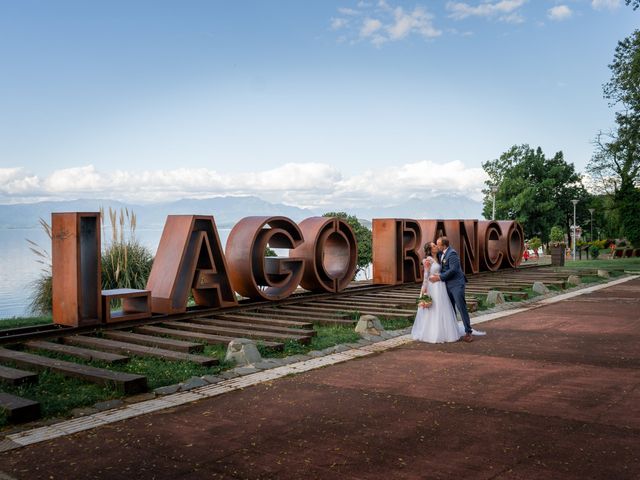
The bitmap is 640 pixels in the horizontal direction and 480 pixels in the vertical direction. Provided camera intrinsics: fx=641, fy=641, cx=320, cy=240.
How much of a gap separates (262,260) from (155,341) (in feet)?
14.3

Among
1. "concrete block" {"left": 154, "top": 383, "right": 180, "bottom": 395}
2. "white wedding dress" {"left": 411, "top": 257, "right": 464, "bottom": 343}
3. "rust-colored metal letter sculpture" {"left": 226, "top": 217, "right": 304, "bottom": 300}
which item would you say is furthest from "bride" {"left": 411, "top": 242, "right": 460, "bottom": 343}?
"concrete block" {"left": 154, "top": 383, "right": 180, "bottom": 395}

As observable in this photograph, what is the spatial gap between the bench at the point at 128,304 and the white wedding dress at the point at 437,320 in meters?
4.71

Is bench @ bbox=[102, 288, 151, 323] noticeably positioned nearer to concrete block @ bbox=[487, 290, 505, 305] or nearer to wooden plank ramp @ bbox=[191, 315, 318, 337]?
wooden plank ramp @ bbox=[191, 315, 318, 337]

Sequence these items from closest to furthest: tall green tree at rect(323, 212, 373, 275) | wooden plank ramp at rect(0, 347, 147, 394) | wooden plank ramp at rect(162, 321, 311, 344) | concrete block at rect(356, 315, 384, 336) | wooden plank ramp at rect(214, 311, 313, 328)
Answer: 1. wooden plank ramp at rect(0, 347, 147, 394)
2. wooden plank ramp at rect(162, 321, 311, 344)
3. concrete block at rect(356, 315, 384, 336)
4. wooden plank ramp at rect(214, 311, 313, 328)
5. tall green tree at rect(323, 212, 373, 275)

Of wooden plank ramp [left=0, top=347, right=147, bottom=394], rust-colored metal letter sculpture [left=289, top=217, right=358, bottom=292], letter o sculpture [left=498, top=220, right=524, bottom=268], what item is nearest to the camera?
wooden plank ramp [left=0, top=347, right=147, bottom=394]

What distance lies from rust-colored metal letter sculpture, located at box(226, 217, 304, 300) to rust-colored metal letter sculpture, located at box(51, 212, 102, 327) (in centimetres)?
332

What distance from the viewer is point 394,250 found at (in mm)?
17844

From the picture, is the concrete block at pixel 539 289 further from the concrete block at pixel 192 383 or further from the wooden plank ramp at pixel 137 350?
the concrete block at pixel 192 383

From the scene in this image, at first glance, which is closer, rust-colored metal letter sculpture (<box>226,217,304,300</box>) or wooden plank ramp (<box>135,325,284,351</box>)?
wooden plank ramp (<box>135,325,284,351</box>)

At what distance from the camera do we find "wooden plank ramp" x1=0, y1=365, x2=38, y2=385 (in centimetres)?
701

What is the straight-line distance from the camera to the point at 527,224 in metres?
60.6

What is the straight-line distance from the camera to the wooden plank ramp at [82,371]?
6.88 metres

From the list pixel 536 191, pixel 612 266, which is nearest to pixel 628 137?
pixel 612 266

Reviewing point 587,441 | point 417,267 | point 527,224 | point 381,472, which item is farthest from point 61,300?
point 527,224
